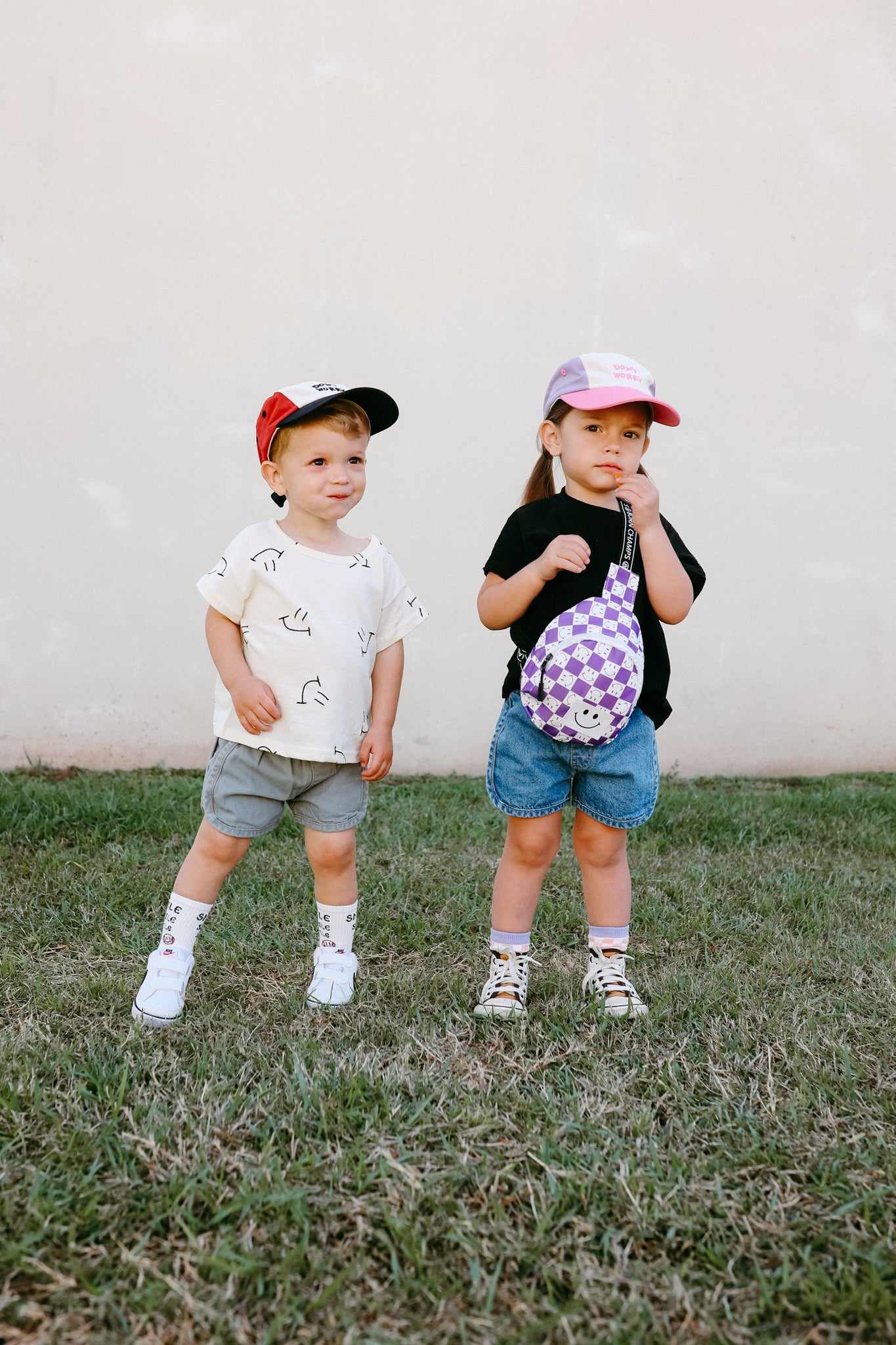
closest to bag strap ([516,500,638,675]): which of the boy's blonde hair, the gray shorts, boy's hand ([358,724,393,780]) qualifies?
boy's hand ([358,724,393,780])

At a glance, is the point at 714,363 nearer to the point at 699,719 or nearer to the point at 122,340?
the point at 699,719

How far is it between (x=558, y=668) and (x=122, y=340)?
3.49m

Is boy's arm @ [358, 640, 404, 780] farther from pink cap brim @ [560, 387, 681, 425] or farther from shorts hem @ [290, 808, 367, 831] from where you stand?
pink cap brim @ [560, 387, 681, 425]

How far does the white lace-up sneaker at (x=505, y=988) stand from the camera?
2221mm

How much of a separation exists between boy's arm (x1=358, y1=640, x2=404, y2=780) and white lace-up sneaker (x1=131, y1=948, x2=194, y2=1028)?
1.83 feet

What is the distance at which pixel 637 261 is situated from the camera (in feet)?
16.4

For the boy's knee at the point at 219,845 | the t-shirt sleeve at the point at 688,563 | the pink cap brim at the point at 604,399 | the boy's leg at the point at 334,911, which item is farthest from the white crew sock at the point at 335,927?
the pink cap brim at the point at 604,399

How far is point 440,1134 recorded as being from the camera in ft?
5.63

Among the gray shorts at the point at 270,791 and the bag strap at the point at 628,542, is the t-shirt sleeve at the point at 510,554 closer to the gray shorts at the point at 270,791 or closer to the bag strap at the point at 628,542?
the bag strap at the point at 628,542

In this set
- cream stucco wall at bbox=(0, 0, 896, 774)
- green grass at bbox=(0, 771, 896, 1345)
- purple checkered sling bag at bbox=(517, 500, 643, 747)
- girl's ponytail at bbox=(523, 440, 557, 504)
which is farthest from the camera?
cream stucco wall at bbox=(0, 0, 896, 774)

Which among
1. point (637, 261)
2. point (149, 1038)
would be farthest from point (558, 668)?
point (637, 261)

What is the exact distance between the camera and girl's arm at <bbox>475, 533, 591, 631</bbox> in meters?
2.10

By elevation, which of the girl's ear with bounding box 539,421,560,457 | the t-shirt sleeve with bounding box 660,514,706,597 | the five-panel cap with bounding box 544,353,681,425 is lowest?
the t-shirt sleeve with bounding box 660,514,706,597

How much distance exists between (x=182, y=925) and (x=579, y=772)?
0.93 metres
